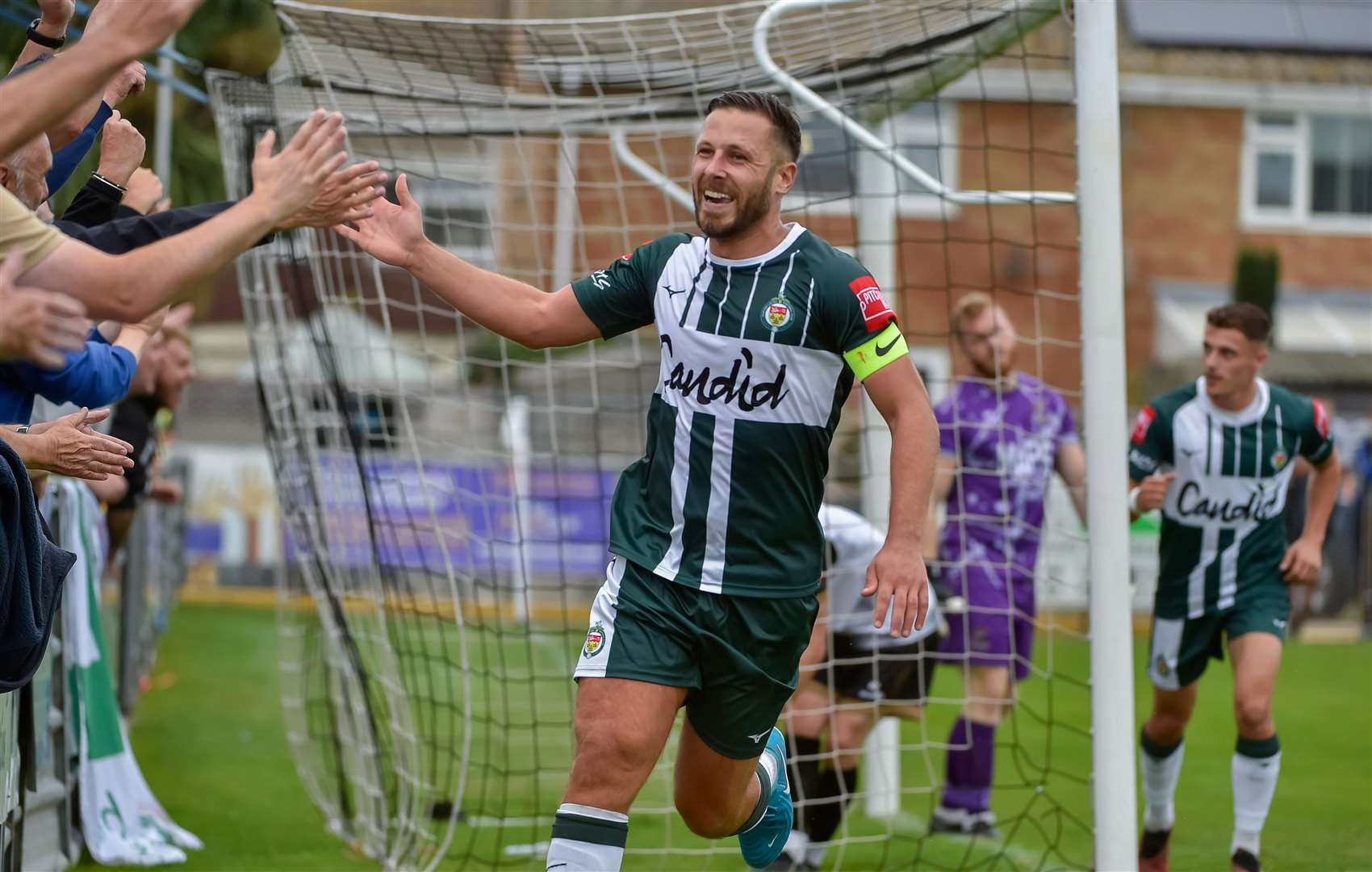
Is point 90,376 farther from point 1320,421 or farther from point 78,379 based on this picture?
point 1320,421

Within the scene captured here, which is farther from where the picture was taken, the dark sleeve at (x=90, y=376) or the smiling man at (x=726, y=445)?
the smiling man at (x=726, y=445)

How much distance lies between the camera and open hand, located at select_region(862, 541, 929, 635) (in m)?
3.66

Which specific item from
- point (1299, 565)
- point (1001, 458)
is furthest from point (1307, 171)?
point (1299, 565)

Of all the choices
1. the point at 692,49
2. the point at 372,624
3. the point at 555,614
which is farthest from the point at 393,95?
the point at 555,614

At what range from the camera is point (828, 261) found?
3.99 meters

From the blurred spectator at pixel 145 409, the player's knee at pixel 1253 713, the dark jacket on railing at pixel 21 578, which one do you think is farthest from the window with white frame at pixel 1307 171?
the dark jacket on railing at pixel 21 578

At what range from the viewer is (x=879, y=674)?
615cm

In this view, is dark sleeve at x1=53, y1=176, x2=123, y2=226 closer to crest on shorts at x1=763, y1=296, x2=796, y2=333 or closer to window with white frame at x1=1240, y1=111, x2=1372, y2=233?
crest on shorts at x1=763, y1=296, x2=796, y2=333

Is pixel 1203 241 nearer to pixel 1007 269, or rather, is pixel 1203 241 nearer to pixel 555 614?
pixel 1007 269

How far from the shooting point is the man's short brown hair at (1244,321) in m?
5.82

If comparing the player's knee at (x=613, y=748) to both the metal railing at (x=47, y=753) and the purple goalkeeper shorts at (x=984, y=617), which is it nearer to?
the metal railing at (x=47, y=753)

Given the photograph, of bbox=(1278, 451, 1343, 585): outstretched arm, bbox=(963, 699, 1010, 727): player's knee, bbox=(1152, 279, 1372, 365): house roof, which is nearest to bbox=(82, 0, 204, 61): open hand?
bbox=(1278, 451, 1343, 585): outstretched arm

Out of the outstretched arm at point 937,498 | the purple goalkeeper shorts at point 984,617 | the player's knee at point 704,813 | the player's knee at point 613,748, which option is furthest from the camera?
the purple goalkeeper shorts at point 984,617

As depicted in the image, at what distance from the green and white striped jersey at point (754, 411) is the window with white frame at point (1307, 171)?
2322 centimetres
